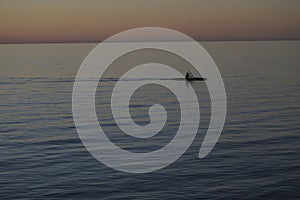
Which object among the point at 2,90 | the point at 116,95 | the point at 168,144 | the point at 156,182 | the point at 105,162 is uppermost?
the point at 2,90

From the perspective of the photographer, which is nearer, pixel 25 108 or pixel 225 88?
pixel 25 108

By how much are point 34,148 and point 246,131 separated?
21380 millimetres

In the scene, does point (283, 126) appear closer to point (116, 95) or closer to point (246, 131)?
point (246, 131)

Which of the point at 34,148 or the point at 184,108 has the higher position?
the point at 184,108

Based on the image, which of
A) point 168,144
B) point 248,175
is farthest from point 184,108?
point 248,175

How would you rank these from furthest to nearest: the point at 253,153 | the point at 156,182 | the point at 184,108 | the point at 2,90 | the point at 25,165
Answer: the point at 2,90 → the point at 184,108 → the point at 253,153 → the point at 25,165 → the point at 156,182

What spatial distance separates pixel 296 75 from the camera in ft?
353

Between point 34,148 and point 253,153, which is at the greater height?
point 34,148

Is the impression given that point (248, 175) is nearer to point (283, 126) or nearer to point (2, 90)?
point (283, 126)

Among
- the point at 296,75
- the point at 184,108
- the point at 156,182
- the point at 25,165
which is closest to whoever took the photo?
the point at 156,182

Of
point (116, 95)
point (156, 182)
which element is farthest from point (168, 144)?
point (116, 95)

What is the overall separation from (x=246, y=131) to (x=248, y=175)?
14.7m

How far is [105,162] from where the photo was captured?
120ft

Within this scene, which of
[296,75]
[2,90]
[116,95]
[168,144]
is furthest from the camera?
[296,75]
